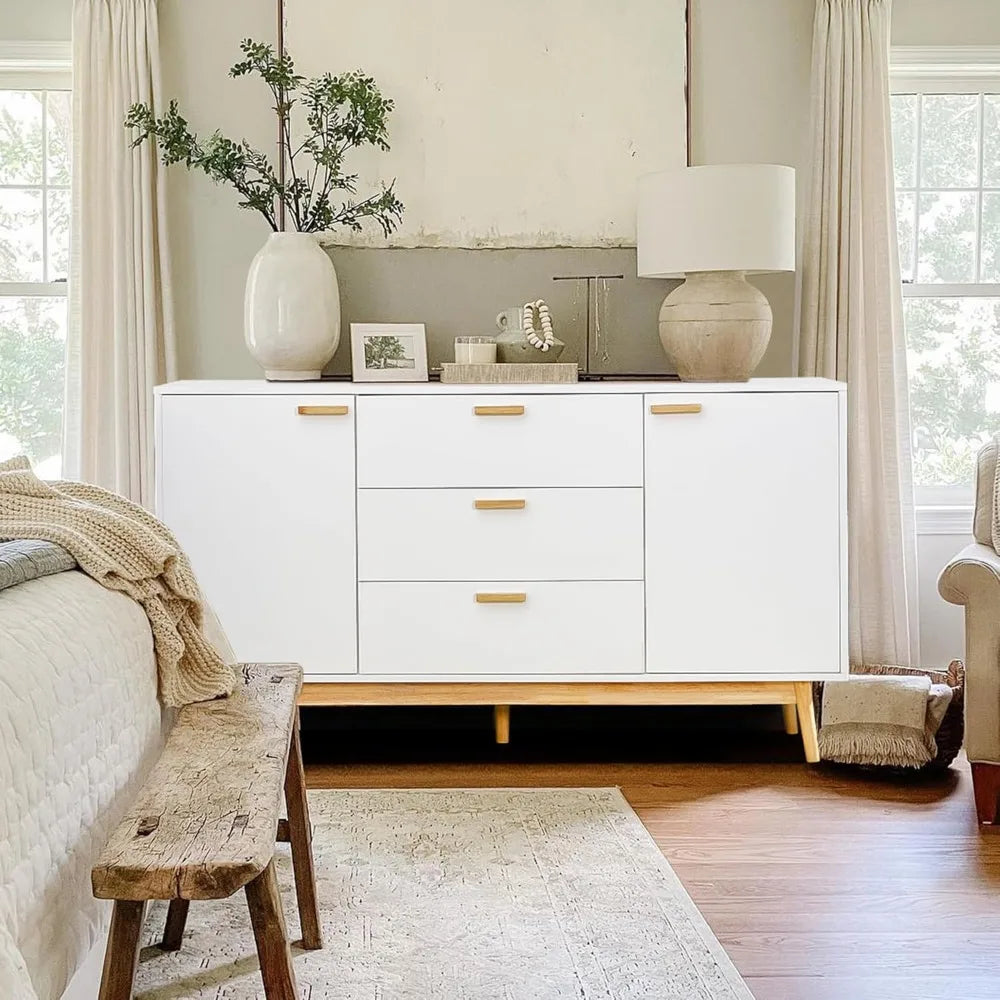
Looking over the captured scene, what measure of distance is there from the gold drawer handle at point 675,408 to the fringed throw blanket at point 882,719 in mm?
767

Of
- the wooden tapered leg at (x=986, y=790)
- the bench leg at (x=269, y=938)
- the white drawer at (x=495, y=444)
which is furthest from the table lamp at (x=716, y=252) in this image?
the bench leg at (x=269, y=938)

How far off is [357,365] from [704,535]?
1031 mm

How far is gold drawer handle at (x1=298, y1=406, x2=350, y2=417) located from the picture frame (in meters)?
0.32

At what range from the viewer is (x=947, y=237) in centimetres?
392

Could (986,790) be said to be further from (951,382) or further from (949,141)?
(949,141)

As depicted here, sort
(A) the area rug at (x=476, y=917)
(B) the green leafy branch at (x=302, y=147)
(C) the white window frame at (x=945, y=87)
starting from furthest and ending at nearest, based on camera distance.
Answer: (C) the white window frame at (x=945, y=87) < (B) the green leafy branch at (x=302, y=147) < (A) the area rug at (x=476, y=917)

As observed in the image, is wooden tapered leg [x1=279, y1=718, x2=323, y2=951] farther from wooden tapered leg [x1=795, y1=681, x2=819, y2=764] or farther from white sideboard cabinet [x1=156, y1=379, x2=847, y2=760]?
wooden tapered leg [x1=795, y1=681, x2=819, y2=764]

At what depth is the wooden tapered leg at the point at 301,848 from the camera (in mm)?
2182

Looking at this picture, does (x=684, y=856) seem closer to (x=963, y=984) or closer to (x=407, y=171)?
(x=963, y=984)

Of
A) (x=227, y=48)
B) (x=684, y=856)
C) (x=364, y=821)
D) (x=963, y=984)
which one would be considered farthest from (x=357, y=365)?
(x=963, y=984)

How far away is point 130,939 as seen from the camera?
4.78ft

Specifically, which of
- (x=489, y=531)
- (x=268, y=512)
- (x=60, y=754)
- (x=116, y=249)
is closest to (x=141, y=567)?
(x=60, y=754)

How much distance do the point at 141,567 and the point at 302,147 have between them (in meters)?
1.91

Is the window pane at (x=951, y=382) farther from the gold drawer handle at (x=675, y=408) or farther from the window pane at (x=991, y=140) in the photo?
the gold drawer handle at (x=675, y=408)
